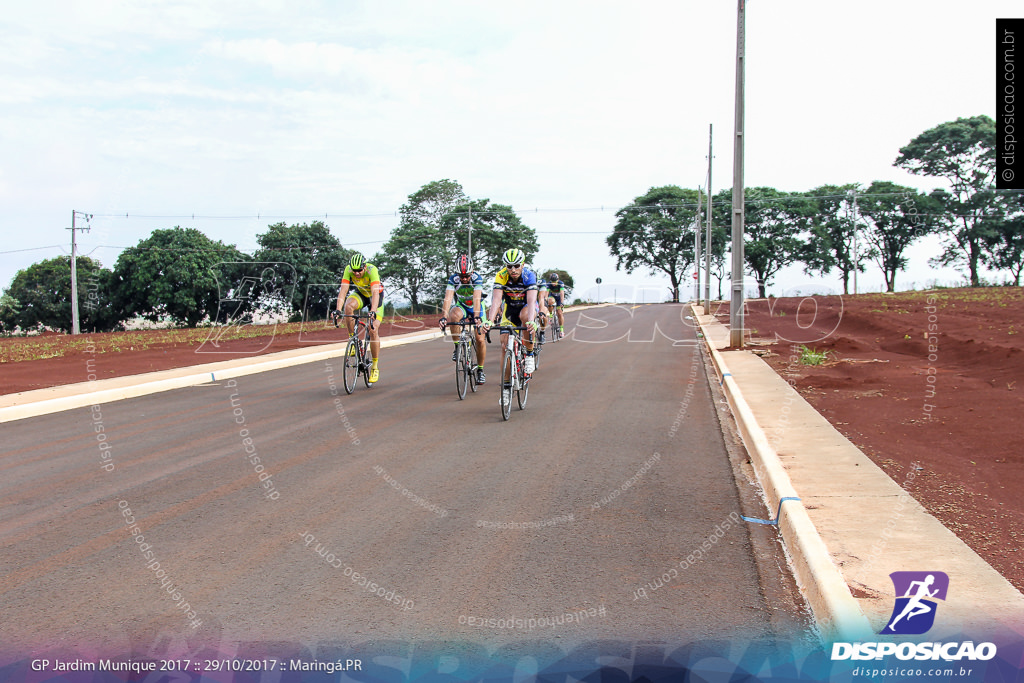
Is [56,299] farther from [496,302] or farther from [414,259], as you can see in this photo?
[496,302]

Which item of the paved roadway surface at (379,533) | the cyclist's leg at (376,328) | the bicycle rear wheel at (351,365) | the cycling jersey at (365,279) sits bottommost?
the paved roadway surface at (379,533)

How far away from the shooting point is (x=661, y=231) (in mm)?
82938

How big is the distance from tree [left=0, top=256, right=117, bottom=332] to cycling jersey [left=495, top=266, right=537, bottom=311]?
5105 centimetres

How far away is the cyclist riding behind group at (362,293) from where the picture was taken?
12.6 meters

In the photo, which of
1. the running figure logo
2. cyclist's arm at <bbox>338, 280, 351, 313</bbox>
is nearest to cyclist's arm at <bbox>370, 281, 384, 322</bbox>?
cyclist's arm at <bbox>338, 280, 351, 313</bbox>

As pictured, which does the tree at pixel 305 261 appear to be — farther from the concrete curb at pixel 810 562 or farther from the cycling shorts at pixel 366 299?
the concrete curb at pixel 810 562

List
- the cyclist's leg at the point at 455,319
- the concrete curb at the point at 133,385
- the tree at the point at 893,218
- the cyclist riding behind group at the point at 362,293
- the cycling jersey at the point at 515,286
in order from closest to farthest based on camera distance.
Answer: the cycling jersey at the point at 515,286 < the concrete curb at the point at 133,385 < the cyclist's leg at the point at 455,319 < the cyclist riding behind group at the point at 362,293 < the tree at the point at 893,218

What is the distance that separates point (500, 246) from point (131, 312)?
89.8ft

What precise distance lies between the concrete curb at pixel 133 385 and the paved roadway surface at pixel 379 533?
56.4 inches

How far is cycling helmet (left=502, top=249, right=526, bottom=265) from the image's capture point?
10.5 meters

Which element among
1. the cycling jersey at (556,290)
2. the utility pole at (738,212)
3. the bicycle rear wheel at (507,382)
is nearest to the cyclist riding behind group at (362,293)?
the bicycle rear wheel at (507,382)

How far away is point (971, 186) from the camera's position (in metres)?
64.2

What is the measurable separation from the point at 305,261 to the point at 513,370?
149ft

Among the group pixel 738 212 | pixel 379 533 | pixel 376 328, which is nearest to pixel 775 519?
pixel 379 533
